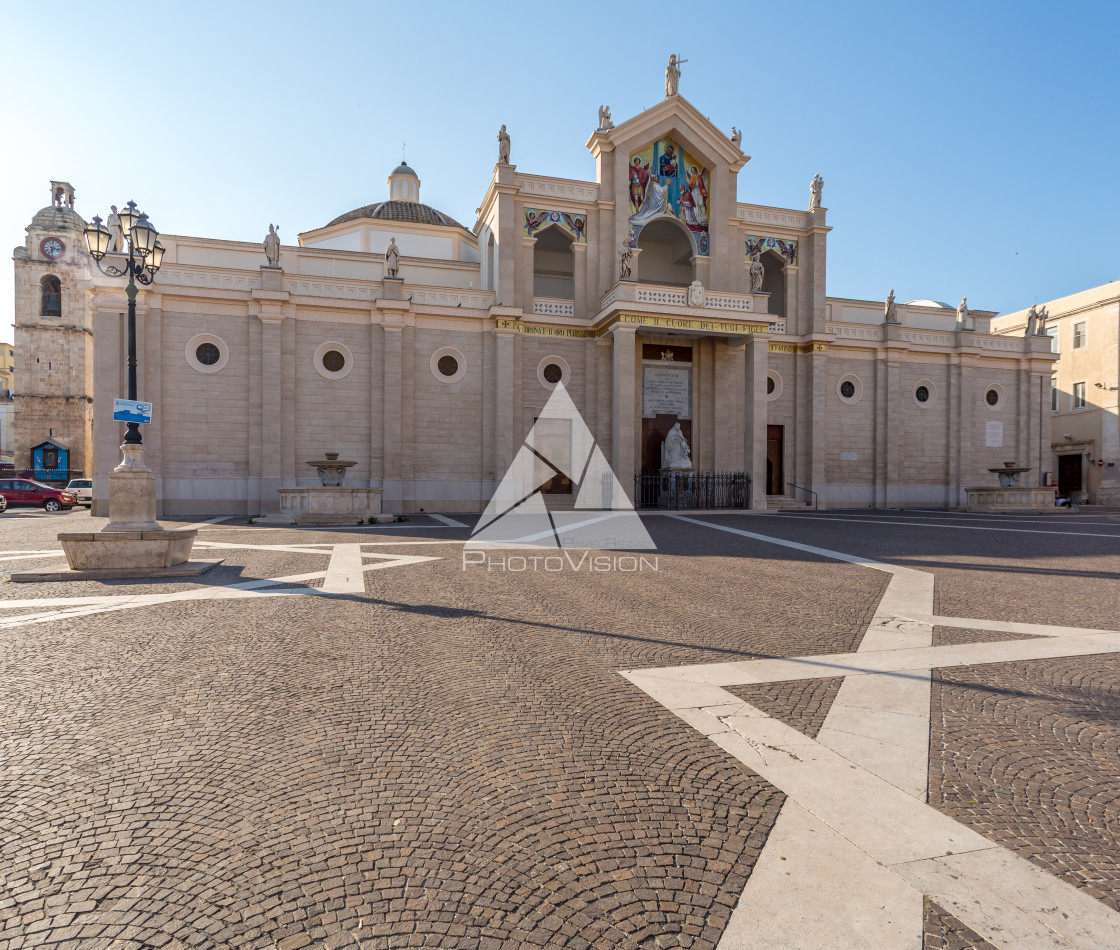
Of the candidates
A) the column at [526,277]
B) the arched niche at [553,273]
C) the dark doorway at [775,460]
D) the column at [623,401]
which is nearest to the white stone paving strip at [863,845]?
the column at [623,401]

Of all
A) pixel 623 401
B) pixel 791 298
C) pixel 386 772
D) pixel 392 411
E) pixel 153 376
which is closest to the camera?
pixel 386 772

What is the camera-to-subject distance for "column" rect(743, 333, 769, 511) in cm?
2570

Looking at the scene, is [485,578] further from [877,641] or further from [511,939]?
[511,939]

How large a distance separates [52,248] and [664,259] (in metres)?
44.4

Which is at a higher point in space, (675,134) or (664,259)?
(675,134)

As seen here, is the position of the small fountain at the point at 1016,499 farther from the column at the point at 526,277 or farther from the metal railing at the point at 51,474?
the metal railing at the point at 51,474

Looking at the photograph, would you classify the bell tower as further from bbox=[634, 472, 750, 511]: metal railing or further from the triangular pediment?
bbox=[634, 472, 750, 511]: metal railing

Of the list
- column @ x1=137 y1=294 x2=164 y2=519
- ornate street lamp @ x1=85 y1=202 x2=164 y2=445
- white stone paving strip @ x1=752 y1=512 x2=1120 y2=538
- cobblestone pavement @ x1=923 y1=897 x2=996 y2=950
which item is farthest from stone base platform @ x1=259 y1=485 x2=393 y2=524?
cobblestone pavement @ x1=923 y1=897 x2=996 y2=950

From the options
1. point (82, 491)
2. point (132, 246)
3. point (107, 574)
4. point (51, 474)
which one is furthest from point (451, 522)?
point (51, 474)

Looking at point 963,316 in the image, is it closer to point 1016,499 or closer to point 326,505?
point 1016,499

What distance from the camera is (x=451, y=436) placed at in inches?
1009

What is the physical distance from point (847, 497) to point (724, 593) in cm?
2476

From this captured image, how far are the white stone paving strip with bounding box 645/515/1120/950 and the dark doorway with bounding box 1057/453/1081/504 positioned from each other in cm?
4519

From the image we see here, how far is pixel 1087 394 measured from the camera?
126 feet
